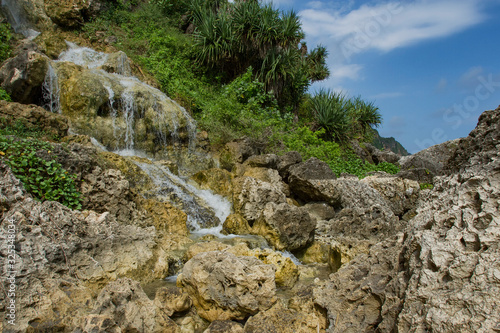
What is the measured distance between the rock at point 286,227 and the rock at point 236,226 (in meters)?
0.37

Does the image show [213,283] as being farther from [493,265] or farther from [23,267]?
[493,265]

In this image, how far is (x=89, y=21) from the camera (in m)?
15.8

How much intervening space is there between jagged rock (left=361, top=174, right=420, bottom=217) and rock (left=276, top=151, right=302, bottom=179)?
2.28 m

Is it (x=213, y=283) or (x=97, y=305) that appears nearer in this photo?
(x=97, y=305)

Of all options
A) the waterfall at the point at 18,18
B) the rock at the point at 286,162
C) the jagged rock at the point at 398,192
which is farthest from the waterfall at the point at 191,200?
the waterfall at the point at 18,18

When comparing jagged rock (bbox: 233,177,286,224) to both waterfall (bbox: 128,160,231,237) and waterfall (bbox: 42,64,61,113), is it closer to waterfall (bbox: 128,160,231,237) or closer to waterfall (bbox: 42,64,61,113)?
waterfall (bbox: 128,160,231,237)

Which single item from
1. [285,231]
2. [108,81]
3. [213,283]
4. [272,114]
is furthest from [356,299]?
[272,114]

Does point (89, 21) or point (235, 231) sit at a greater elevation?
point (89, 21)

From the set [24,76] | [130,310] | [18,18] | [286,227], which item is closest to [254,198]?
[286,227]

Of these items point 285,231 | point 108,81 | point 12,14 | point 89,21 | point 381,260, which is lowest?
point 285,231

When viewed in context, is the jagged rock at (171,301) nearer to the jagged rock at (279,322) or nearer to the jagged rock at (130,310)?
the jagged rock at (130,310)

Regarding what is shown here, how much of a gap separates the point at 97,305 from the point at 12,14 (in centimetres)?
1493

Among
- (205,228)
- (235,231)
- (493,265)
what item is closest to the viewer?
(493,265)

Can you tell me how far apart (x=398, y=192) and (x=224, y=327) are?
8.24 metres
